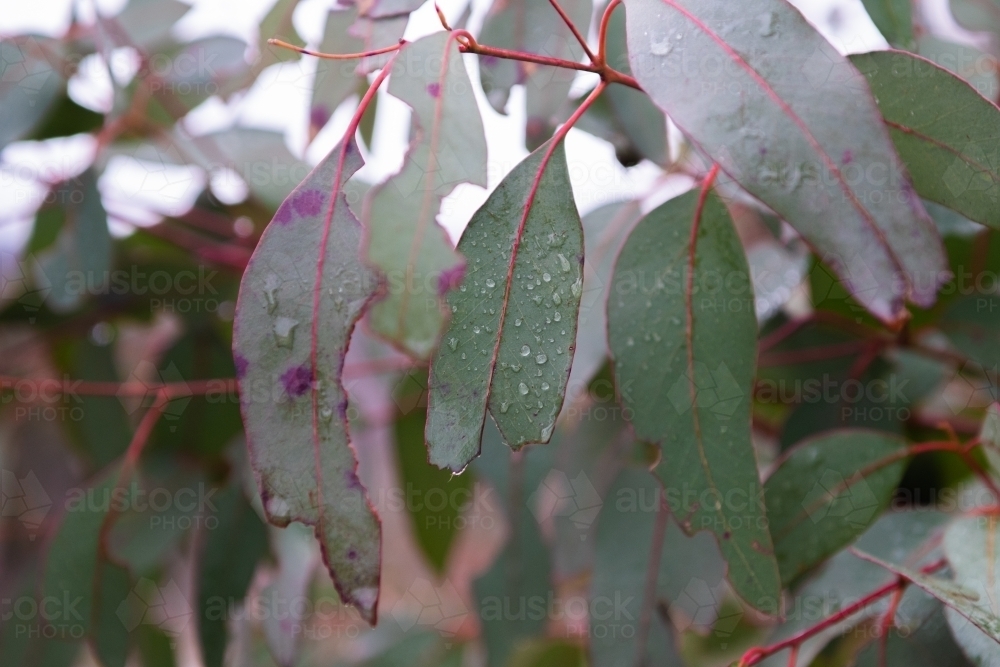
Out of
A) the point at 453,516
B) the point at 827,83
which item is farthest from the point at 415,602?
the point at 827,83

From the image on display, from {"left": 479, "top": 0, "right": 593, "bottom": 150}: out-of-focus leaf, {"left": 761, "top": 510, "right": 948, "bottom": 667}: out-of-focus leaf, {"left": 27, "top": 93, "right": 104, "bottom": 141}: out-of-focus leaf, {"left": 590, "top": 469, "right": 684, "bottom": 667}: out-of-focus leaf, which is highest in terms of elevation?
{"left": 479, "top": 0, "right": 593, "bottom": 150}: out-of-focus leaf

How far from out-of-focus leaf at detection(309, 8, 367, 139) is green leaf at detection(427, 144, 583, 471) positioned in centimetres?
29

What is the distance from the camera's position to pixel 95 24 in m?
0.86

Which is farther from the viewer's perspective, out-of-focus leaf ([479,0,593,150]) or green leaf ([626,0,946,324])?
out-of-focus leaf ([479,0,593,150])

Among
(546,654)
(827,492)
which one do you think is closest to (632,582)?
(827,492)

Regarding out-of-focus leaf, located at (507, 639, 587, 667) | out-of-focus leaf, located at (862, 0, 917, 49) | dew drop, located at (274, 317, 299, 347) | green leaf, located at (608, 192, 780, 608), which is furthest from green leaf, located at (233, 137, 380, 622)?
out-of-focus leaf, located at (507, 639, 587, 667)

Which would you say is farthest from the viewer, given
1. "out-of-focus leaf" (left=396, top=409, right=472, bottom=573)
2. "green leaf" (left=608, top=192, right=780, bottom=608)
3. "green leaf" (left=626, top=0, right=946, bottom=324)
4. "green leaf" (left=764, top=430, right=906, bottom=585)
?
"out-of-focus leaf" (left=396, top=409, right=472, bottom=573)

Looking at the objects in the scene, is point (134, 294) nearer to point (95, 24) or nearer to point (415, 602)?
point (95, 24)

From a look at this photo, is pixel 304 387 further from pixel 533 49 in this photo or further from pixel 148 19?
pixel 148 19

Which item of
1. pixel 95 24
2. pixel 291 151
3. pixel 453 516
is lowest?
pixel 453 516

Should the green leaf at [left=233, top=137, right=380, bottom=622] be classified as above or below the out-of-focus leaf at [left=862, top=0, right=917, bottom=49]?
below

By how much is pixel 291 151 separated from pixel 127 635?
565 mm

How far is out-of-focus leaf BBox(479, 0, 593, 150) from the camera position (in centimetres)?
65

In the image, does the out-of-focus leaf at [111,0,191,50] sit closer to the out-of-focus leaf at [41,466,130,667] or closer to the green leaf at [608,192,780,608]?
the out-of-focus leaf at [41,466,130,667]
